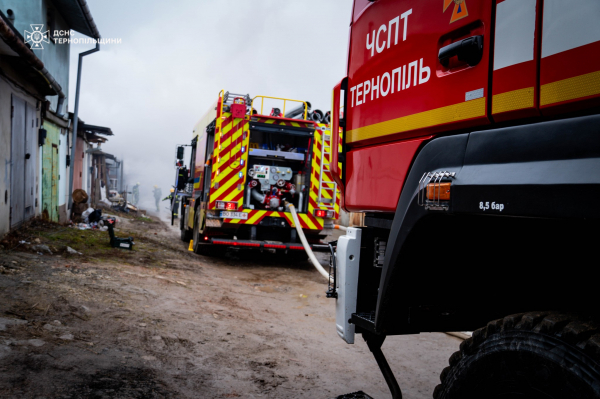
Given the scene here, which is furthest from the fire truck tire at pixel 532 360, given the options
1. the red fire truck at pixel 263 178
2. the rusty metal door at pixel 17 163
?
the rusty metal door at pixel 17 163

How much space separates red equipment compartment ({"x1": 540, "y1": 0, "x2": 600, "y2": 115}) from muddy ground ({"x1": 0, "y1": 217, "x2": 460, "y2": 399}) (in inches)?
99.8

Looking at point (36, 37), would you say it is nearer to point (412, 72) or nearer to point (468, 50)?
point (412, 72)

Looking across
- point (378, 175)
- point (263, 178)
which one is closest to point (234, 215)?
point (263, 178)

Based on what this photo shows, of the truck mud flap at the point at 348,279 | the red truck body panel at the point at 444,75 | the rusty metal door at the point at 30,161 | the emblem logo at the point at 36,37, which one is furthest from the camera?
the emblem logo at the point at 36,37

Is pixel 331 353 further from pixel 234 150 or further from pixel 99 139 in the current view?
pixel 99 139

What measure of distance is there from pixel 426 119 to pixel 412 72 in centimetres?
25

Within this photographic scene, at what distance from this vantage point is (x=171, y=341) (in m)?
3.98

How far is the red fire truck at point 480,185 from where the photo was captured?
4.23ft

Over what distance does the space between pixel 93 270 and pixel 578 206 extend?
617 centimetres

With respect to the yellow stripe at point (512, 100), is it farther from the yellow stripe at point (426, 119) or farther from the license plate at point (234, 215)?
the license plate at point (234, 215)

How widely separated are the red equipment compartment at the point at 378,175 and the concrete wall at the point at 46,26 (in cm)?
1083

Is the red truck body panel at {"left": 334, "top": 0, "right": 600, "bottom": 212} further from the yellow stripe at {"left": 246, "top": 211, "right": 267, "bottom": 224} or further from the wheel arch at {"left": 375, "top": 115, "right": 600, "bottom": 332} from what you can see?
the yellow stripe at {"left": 246, "top": 211, "right": 267, "bottom": 224}

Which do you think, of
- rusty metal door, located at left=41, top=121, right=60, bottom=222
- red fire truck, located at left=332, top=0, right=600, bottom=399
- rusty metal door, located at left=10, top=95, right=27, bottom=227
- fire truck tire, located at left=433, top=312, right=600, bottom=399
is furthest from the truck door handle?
rusty metal door, located at left=41, top=121, right=60, bottom=222

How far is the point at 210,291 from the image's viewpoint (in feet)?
20.6
